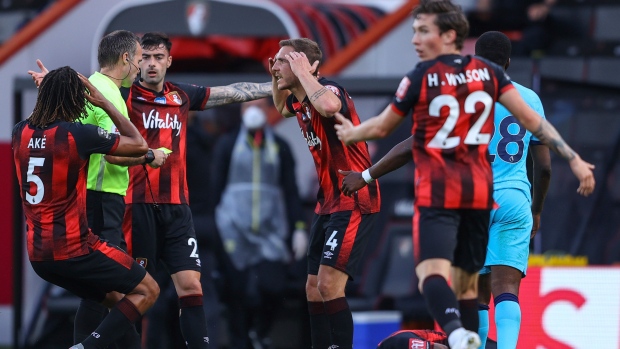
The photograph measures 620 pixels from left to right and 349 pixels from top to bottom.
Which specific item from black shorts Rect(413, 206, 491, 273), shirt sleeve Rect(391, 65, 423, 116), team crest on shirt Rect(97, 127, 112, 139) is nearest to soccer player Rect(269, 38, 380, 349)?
shirt sleeve Rect(391, 65, 423, 116)

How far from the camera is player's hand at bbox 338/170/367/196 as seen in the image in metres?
7.69

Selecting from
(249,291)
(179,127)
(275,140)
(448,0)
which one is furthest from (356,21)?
(448,0)

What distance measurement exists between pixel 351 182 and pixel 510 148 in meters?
1.18

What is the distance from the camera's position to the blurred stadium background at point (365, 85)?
11789 millimetres

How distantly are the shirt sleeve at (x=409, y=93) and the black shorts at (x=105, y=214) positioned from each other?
98.2 inches

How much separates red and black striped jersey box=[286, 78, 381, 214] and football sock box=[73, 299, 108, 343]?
179 centimetres

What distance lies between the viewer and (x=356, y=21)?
14.5m

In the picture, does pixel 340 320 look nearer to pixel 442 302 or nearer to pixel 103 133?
pixel 442 302

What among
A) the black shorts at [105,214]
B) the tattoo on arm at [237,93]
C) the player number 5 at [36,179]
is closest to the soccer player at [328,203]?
the tattoo on arm at [237,93]

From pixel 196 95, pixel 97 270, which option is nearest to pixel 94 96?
pixel 97 270

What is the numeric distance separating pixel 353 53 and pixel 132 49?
5.02 meters

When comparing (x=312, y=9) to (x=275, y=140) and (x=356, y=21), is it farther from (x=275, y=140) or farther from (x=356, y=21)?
(x=275, y=140)

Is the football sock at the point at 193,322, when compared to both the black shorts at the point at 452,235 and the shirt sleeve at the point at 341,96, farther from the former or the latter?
the black shorts at the point at 452,235

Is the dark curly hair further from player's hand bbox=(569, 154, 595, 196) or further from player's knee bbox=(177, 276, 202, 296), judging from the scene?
player's hand bbox=(569, 154, 595, 196)
